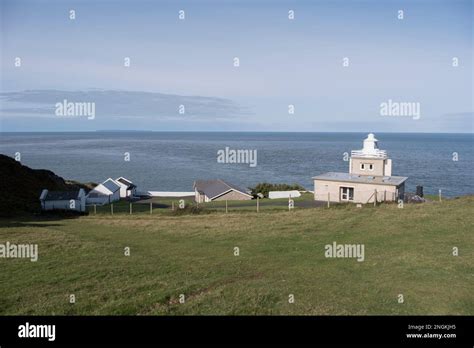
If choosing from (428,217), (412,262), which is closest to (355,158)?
(428,217)

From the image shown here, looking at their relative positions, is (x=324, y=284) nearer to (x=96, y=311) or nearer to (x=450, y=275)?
(x=450, y=275)

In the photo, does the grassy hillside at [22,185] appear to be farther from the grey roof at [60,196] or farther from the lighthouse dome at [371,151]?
the lighthouse dome at [371,151]

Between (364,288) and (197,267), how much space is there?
606 centimetres

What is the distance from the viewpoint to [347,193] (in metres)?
44.9

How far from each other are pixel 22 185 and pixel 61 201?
44.5 ft

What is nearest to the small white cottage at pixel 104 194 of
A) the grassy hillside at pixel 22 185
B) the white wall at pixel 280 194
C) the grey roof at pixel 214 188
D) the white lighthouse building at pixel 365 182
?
the grassy hillside at pixel 22 185

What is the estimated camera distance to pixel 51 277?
1435 cm

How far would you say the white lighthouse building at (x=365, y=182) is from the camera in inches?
1678

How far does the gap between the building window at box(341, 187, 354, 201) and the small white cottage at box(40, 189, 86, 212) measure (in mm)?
29973

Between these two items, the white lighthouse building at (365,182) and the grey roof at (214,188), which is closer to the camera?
the white lighthouse building at (365,182)

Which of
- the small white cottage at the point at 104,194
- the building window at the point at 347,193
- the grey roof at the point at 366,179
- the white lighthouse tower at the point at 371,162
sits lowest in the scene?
the small white cottage at the point at 104,194

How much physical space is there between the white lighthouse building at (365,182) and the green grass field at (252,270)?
17237 mm
